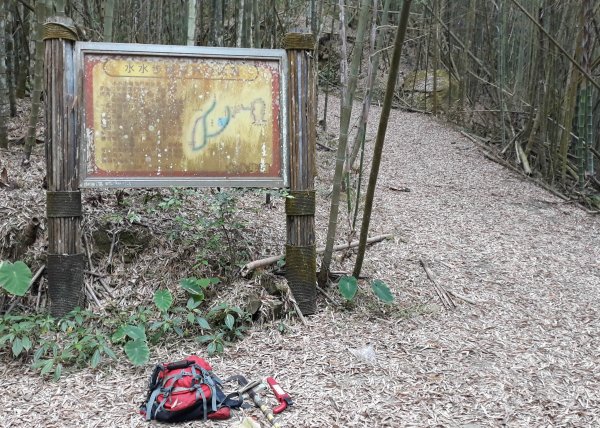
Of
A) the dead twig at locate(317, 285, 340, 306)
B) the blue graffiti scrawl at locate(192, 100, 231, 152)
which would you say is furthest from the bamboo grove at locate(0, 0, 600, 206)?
the dead twig at locate(317, 285, 340, 306)

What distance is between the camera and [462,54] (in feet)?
43.4

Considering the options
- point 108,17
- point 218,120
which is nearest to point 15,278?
point 218,120

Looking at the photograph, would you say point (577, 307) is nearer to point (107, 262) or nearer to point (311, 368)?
point (311, 368)

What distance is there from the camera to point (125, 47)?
325 centimetres

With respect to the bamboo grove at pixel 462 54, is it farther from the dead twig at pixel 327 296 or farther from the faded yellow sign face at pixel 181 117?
the dead twig at pixel 327 296

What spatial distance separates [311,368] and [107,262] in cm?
170

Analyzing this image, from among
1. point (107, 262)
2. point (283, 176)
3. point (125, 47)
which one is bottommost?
point (107, 262)

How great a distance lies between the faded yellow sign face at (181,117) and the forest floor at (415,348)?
0.76m

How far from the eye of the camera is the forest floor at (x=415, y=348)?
2.62m

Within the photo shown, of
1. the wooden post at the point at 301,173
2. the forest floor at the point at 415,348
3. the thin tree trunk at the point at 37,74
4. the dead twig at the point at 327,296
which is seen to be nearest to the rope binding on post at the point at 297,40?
the wooden post at the point at 301,173

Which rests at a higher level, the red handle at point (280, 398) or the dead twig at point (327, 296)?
the dead twig at point (327, 296)

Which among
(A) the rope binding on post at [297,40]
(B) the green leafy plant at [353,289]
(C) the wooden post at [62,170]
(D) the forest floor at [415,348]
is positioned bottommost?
(D) the forest floor at [415,348]

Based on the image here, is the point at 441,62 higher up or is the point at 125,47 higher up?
the point at 441,62

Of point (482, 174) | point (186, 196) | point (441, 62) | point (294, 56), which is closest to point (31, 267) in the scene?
point (186, 196)
